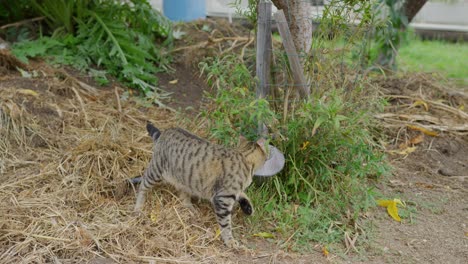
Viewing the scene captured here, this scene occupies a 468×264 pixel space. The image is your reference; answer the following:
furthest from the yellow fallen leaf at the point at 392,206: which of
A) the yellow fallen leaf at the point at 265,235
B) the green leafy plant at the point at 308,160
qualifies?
the yellow fallen leaf at the point at 265,235

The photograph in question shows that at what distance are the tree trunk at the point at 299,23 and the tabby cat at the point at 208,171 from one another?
43.1 inches

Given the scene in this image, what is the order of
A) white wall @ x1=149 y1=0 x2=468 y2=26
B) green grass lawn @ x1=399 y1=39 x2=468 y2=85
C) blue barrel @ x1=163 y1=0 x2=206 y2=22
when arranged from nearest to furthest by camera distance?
green grass lawn @ x1=399 y1=39 x2=468 y2=85
blue barrel @ x1=163 y1=0 x2=206 y2=22
white wall @ x1=149 y1=0 x2=468 y2=26

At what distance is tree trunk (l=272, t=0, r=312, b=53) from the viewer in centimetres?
550

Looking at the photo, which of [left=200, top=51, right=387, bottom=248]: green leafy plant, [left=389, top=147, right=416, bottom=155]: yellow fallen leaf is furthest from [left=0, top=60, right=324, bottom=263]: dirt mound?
[left=389, top=147, right=416, bottom=155]: yellow fallen leaf

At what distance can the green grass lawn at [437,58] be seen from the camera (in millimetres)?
9922

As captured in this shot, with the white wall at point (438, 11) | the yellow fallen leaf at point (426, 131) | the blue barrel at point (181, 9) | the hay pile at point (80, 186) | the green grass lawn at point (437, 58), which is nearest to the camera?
the hay pile at point (80, 186)

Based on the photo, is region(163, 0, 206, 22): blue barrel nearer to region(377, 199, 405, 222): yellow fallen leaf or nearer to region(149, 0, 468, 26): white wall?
region(149, 0, 468, 26): white wall

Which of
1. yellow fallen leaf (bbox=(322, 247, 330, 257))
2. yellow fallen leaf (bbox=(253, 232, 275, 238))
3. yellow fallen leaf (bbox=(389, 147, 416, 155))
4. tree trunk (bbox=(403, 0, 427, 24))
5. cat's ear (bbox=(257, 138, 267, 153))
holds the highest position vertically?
tree trunk (bbox=(403, 0, 427, 24))

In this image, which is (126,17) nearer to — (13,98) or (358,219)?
(13,98)

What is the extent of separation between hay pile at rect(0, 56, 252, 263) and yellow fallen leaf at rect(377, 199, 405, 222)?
1313mm

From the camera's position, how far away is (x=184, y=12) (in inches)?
487

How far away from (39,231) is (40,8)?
14.9 ft

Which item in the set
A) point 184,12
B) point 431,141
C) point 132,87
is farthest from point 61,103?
point 184,12

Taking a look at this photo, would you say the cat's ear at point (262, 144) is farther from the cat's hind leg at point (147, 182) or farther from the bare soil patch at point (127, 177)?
the cat's hind leg at point (147, 182)
